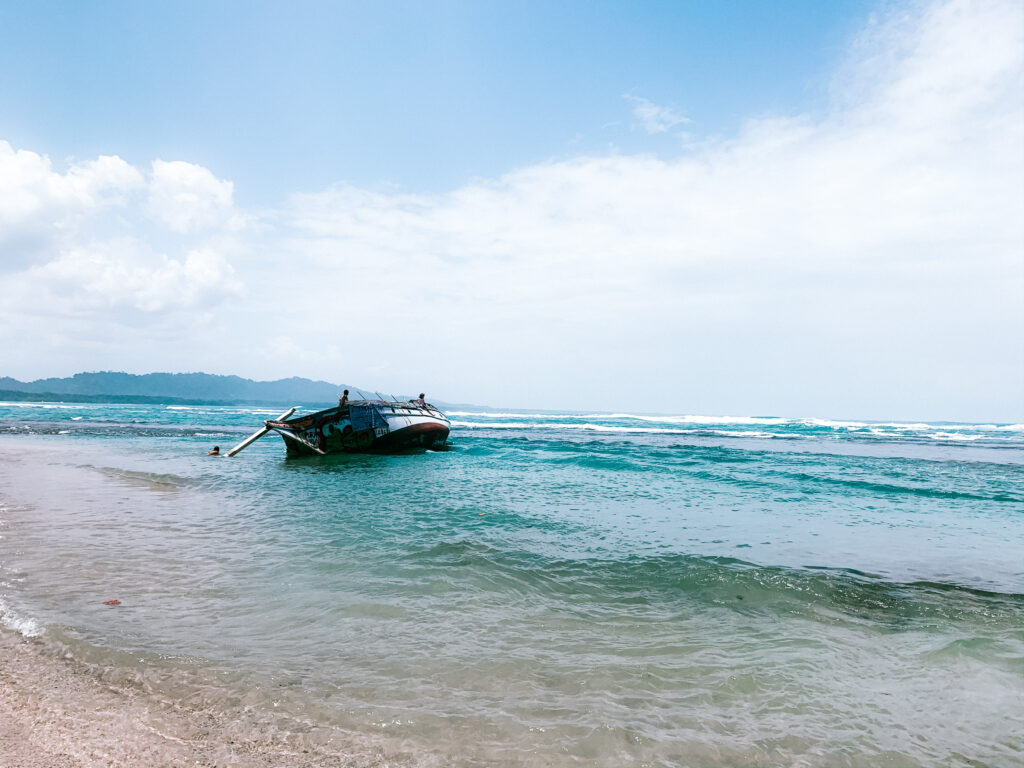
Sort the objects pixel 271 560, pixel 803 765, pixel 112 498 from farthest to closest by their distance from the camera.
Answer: pixel 112 498
pixel 271 560
pixel 803 765

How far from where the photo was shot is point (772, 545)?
32.7 ft

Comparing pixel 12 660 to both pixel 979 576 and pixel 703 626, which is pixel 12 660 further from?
pixel 979 576

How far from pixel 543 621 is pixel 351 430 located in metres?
20.9

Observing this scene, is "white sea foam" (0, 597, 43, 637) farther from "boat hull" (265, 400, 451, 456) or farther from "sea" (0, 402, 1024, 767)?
"boat hull" (265, 400, 451, 456)

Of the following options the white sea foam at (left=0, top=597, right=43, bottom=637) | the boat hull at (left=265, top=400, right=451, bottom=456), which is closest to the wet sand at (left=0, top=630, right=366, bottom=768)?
the white sea foam at (left=0, top=597, right=43, bottom=637)

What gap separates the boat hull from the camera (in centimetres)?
2483

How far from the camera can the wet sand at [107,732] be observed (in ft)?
10.8

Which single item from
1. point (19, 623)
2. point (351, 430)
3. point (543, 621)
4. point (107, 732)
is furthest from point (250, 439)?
point (107, 732)

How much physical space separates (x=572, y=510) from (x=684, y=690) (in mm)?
8573

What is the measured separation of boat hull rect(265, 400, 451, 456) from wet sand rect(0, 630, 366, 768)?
830 inches

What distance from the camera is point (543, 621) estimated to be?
237 inches

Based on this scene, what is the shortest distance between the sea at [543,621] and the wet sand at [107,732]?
0.40 feet

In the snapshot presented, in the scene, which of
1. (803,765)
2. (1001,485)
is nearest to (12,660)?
(803,765)

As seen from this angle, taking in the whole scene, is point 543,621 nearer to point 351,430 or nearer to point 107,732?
point 107,732
